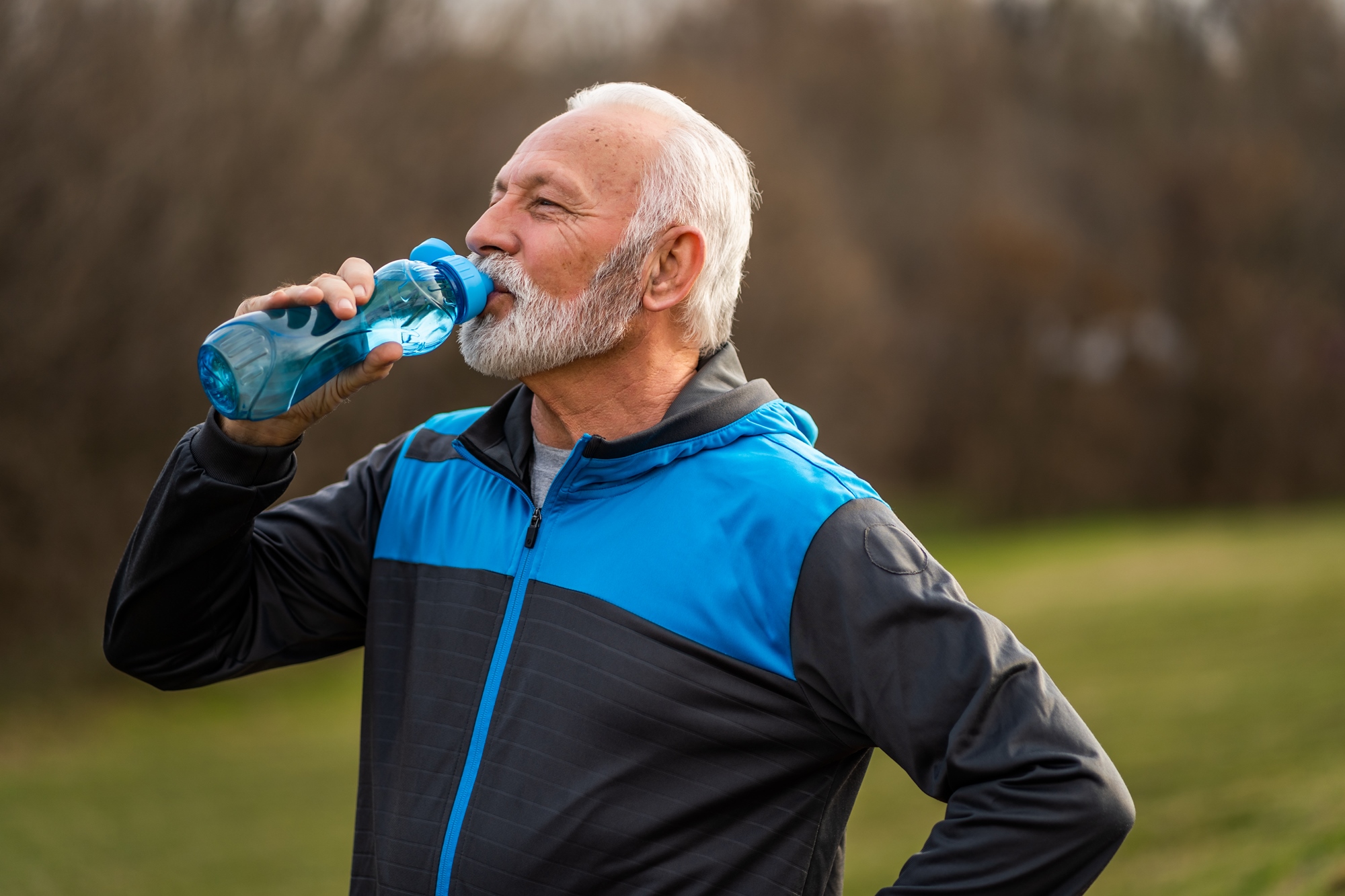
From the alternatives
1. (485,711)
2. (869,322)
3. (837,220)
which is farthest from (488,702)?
(837,220)

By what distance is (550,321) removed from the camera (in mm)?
2027

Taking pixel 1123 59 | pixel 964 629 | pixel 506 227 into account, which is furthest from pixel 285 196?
pixel 1123 59

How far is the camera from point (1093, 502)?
27.2 meters

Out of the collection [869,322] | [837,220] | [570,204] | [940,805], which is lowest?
[940,805]

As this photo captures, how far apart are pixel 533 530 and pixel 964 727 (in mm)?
771

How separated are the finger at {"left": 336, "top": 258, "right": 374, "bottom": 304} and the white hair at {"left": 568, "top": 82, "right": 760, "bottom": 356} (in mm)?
470

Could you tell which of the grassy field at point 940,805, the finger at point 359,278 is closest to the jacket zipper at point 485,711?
the finger at point 359,278

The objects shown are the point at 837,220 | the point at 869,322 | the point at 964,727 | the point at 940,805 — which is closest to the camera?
the point at 964,727

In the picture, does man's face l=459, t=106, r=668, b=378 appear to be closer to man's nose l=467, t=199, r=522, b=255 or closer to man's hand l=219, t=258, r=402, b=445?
man's nose l=467, t=199, r=522, b=255

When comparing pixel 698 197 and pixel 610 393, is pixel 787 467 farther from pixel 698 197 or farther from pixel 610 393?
pixel 698 197

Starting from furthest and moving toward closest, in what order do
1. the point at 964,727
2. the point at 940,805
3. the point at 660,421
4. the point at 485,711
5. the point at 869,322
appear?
the point at 869,322 < the point at 940,805 < the point at 660,421 < the point at 485,711 < the point at 964,727

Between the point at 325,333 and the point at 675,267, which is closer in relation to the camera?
the point at 325,333

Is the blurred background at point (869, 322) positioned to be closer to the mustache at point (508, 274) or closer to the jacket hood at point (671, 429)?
the jacket hood at point (671, 429)

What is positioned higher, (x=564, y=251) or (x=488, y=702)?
(x=564, y=251)
